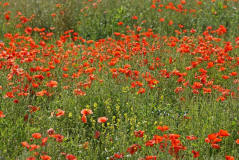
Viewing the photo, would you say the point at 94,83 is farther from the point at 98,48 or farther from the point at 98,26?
the point at 98,26

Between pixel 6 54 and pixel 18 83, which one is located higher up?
pixel 6 54

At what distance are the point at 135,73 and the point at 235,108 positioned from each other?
3.61 ft

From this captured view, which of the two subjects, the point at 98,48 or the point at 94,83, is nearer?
the point at 94,83

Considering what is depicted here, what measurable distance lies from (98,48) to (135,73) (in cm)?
160

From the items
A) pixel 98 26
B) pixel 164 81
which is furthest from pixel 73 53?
pixel 98 26

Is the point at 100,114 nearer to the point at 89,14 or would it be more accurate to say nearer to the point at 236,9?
the point at 89,14

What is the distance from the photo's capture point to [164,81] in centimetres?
479

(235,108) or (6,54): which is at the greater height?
(6,54)

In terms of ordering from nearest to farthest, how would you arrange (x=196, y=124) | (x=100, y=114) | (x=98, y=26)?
1. (x=196, y=124)
2. (x=100, y=114)
3. (x=98, y=26)

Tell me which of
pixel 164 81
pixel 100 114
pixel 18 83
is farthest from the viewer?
pixel 164 81

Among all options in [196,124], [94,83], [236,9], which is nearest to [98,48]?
[94,83]

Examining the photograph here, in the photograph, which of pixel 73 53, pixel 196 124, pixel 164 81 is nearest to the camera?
pixel 196 124

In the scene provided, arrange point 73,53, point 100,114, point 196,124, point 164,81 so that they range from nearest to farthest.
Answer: point 196,124, point 100,114, point 164,81, point 73,53

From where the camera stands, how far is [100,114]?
4109mm
